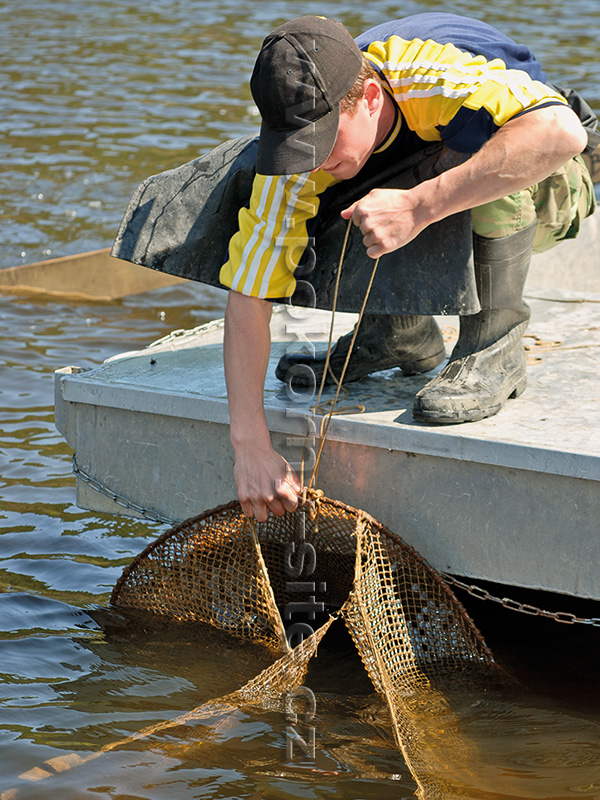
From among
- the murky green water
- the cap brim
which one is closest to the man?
the cap brim

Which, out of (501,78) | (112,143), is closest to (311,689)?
(501,78)

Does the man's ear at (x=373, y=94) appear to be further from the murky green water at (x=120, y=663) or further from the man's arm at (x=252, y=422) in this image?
the murky green water at (x=120, y=663)

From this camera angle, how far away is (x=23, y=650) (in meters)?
3.00

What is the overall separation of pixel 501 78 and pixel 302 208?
1.94ft

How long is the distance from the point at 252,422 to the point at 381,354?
579mm

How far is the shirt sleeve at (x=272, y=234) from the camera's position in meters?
2.65

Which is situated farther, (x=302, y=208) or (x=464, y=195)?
(x=302, y=208)

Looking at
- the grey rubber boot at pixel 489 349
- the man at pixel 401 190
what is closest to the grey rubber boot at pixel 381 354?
the man at pixel 401 190

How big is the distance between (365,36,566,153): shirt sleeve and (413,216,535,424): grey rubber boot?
1.20 ft

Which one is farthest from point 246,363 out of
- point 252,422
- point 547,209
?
point 547,209

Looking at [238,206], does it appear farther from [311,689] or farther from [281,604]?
[311,689]

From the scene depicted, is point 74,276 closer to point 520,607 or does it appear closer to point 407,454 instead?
point 407,454

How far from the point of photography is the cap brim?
7.71 feet

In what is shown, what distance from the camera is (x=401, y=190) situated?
248 cm
